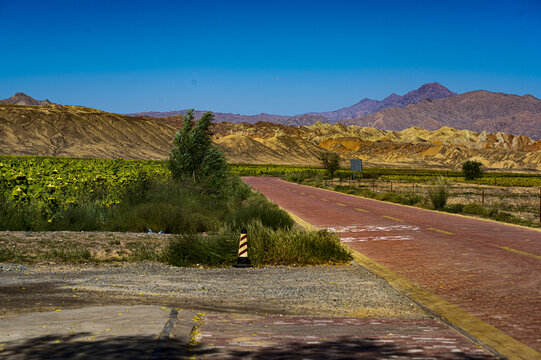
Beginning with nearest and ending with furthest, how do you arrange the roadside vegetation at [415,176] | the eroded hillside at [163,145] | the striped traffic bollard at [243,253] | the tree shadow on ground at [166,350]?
the tree shadow on ground at [166,350] < the striped traffic bollard at [243,253] < the roadside vegetation at [415,176] < the eroded hillside at [163,145]

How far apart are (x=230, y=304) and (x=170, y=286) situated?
1.54 meters

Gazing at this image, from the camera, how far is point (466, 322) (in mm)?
6352

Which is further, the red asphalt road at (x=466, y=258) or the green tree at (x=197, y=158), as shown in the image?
the green tree at (x=197, y=158)

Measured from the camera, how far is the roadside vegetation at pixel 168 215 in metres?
11.1

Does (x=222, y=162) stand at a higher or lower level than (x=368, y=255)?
higher

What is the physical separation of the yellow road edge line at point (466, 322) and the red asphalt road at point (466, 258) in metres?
0.14

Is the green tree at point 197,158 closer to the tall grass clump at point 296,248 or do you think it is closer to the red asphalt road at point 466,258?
the red asphalt road at point 466,258

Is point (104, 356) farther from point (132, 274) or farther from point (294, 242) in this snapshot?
point (294, 242)

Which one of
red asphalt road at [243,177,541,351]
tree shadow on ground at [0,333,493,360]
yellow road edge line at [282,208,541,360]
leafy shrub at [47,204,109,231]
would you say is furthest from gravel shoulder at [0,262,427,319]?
leafy shrub at [47,204,109,231]

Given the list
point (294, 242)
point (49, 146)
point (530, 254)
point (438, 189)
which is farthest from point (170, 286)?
point (49, 146)

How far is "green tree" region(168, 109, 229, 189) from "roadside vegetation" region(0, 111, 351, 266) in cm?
4

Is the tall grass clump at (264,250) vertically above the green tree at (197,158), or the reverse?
the green tree at (197,158)

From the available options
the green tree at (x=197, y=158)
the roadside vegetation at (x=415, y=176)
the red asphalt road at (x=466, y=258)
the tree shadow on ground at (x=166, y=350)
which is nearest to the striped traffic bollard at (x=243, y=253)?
the red asphalt road at (x=466, y=258)

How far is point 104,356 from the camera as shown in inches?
174
